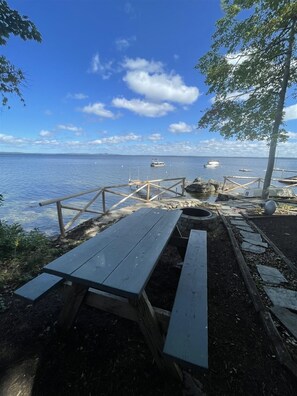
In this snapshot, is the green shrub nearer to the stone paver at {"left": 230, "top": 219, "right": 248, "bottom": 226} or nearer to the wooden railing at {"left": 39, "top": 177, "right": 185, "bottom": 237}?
the wooden railing at {"left": 39, "top": 177, "right": 185, "bottom": 237}

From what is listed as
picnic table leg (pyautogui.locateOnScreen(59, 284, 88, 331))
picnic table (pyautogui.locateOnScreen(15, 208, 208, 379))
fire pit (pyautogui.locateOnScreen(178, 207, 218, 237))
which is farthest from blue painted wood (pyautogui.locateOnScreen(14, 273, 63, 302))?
fire pit (pyautogui.locateOnScreen(178, 207, 218, 237))

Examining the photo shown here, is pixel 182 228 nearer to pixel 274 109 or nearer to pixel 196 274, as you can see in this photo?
pixel 196 274

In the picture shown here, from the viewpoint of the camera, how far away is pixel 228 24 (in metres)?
7.82

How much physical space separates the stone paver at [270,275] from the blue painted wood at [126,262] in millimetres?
1810

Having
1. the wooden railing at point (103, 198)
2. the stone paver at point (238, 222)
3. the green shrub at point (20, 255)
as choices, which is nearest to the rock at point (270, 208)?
the stone paver at point (238, 222)

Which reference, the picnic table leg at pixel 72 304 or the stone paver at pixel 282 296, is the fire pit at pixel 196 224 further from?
the picnic table leg at pixel 72 304

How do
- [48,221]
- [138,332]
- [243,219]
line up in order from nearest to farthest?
1. [138,332]
2. [243,219]
3. [48,221]

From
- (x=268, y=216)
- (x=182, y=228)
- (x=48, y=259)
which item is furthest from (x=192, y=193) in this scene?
(x=48, y=259)

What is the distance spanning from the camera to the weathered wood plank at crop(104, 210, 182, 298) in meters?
1.38

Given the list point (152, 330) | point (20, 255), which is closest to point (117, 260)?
point (152, 330)

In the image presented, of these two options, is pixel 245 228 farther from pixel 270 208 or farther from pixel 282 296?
pixel 282 296

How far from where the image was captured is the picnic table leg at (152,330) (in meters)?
1.55

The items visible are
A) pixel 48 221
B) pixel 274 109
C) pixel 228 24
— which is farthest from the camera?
pixel 48 221

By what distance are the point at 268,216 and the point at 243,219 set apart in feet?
3.12
